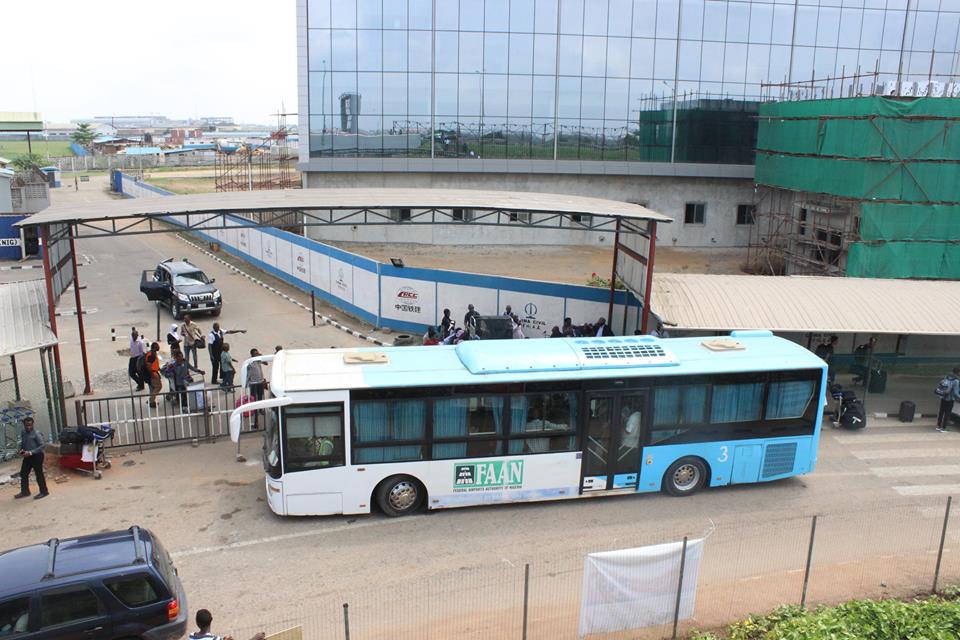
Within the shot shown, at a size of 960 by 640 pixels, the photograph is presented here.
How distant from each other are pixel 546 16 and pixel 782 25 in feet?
41.9

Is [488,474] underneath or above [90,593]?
underneath

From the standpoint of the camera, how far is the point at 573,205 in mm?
20125

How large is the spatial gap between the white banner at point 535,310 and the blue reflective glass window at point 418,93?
2087 centimetres

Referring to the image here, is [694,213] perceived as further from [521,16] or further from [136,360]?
[136,360]

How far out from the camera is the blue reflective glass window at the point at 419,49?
40562 millimetres

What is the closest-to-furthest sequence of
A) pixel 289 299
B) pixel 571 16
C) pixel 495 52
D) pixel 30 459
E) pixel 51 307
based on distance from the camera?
pixel 30 459, pixel 51 307, pixel 289 299, pixel 571 16, pixel 495 52

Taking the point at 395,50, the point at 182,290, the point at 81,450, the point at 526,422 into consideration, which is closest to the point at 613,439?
the point at 526,422

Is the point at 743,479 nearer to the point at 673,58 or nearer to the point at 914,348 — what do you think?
the point at 914,348

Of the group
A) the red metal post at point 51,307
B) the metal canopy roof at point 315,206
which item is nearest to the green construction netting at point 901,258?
the metal canopy roof at point 315,206

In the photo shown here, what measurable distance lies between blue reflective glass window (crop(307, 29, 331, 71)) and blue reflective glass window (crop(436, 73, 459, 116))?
5.85m

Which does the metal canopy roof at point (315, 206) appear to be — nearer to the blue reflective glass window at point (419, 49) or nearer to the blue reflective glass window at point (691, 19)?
the blue reflective glass window at point (419, 49)

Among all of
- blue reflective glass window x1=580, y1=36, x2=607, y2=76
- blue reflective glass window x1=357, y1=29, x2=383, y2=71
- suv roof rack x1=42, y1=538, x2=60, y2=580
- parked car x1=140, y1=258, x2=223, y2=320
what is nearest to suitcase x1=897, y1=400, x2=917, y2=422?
suv roof rack x1=42, y1=538, x2=60, y2=580

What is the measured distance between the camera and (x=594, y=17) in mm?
40969

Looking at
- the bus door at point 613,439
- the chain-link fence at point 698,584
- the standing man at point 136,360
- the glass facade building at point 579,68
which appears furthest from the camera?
the glass facade building at point 579,68
